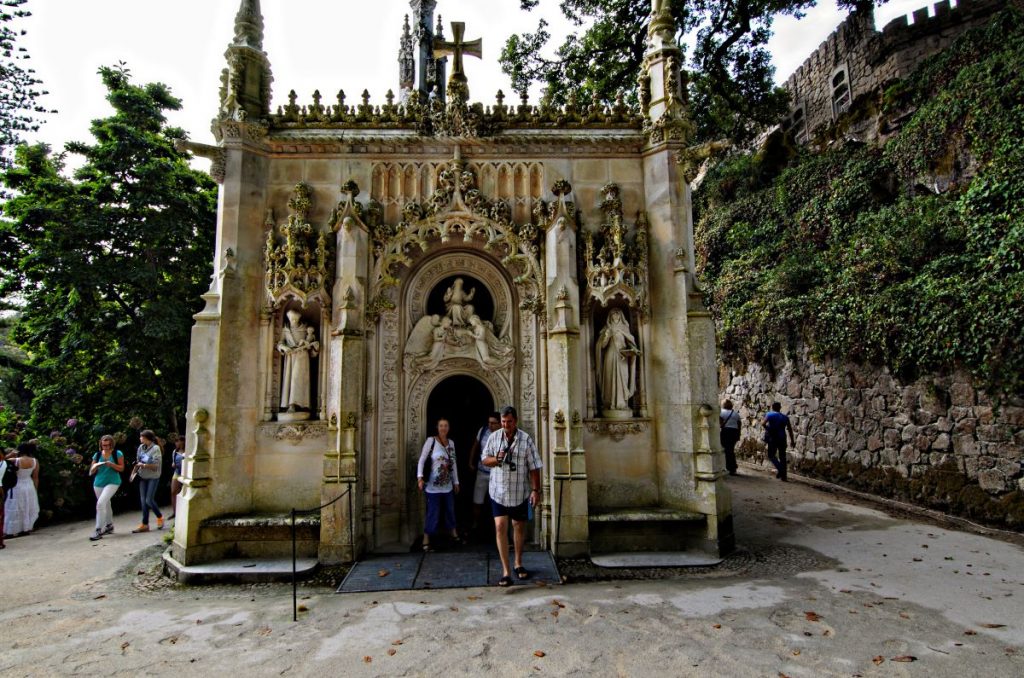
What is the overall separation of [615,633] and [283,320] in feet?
20.2

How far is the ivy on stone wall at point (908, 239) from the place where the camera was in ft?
30.7

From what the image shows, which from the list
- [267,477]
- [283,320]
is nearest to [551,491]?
[267,477]

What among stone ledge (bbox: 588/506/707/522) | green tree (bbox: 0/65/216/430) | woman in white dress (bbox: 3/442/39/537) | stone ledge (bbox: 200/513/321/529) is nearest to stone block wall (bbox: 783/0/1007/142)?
stone ledge (bbox: 588/506/707/522)

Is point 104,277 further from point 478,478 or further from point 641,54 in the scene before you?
point 641,54

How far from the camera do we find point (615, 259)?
8.05 m

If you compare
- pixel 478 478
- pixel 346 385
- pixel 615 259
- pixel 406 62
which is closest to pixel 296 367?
pixel 346 385

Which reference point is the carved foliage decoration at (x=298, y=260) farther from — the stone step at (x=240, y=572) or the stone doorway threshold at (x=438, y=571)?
the stone doorway threshold at (x=438, y=571)

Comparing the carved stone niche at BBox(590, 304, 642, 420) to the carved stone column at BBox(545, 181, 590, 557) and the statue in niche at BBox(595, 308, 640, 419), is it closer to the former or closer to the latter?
the statue in niche at BBox(595, 308, 640, 419)

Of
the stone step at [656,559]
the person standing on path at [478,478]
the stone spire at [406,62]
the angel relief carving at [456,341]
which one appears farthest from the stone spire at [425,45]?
the stone step at [656,559]

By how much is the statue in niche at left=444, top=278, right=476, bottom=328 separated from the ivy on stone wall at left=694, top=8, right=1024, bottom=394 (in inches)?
329

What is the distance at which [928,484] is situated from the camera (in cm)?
991

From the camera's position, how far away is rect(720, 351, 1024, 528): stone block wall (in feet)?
28.8

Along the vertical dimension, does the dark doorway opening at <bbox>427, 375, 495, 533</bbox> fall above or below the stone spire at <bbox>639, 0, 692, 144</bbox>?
Result: below

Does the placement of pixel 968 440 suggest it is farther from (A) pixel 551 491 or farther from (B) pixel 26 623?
(B) pixel 26 623
